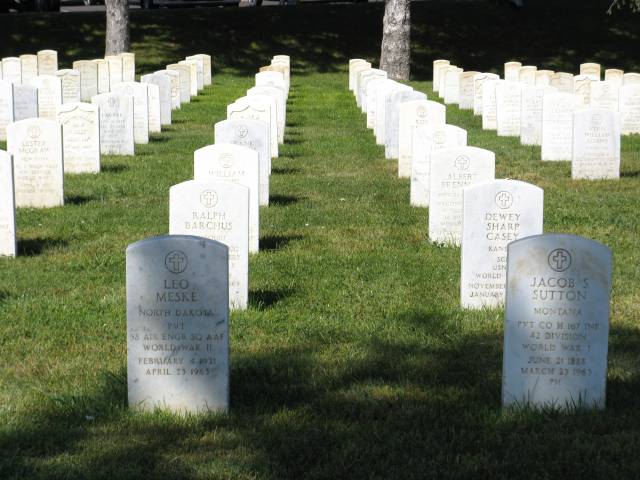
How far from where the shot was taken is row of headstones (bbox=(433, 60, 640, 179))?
15508 mm

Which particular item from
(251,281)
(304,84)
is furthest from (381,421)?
(304,84)

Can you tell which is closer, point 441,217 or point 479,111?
point 441,217

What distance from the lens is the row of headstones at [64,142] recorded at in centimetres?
1088

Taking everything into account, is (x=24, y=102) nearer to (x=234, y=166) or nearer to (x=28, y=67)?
(x=234, y=166)

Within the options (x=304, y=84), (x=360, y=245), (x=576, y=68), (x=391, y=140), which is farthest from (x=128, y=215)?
(x=576, y=68)

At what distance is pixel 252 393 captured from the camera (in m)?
7.06

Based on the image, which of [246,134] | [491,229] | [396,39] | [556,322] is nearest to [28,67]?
[396,39]

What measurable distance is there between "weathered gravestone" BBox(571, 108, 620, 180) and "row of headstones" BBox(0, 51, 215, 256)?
19.5 ft

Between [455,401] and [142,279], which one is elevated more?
[142,279]

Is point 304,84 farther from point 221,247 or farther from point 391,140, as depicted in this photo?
point 221,247

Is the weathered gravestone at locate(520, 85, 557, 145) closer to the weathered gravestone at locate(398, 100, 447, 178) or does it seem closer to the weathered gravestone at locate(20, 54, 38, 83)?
the weathered gravestone at locate(398, 100, 447, 178)

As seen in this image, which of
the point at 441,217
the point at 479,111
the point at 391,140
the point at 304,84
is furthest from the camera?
the point at 304,84

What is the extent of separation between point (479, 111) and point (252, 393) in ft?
60.8

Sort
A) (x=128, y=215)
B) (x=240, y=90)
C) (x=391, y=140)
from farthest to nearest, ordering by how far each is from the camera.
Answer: (x=240, y=90) → (x=391, y=140) → (x=128, y=215)
